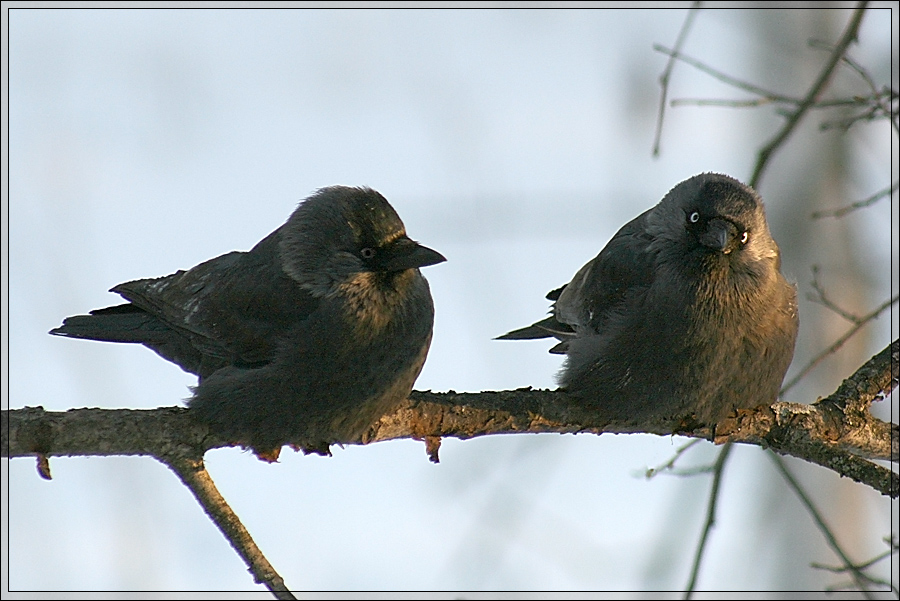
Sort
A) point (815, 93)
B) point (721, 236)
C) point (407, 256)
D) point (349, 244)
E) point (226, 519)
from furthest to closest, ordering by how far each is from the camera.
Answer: point (815, 93) → point (721, 236) → point (349, 244) → point (407, 256) → point (226, 519)

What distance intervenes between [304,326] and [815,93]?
2.28 meters

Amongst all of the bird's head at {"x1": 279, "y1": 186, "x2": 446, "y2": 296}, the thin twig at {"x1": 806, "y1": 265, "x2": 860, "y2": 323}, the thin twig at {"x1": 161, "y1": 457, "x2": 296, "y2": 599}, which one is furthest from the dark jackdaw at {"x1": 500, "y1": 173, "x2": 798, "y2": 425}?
the thin twig at {"x1": 161, "y1": 457, "x2": 296, "y2": 599}

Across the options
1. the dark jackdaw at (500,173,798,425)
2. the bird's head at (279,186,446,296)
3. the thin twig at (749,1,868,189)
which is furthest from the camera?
the thin twig at (749,1,868,189)

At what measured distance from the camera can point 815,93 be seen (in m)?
4.18

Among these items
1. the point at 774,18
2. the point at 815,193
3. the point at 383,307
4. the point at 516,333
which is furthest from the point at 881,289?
the point at 383,307

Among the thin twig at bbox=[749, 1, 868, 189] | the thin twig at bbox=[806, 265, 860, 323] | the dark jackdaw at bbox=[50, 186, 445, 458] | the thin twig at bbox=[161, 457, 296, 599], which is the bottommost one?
the thin twig at bbox=[161, 457, 296, 599]

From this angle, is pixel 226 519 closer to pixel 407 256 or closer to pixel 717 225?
pixel 407 256

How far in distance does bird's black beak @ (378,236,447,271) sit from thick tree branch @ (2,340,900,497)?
1.64ft

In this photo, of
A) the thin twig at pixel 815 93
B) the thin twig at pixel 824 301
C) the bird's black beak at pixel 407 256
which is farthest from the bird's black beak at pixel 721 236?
the bird's black beak at pixel 407 256

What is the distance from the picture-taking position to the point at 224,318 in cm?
392

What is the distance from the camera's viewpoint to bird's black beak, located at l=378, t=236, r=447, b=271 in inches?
142

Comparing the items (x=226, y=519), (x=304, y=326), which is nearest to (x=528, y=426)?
(x=304, y=326)

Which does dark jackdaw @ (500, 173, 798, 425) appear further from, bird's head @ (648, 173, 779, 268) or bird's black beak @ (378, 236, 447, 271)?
bird's black beak @ (378, 236, 447, 271)

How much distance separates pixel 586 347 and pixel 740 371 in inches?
24.0
